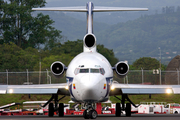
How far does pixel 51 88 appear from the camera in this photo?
22250 millimetres

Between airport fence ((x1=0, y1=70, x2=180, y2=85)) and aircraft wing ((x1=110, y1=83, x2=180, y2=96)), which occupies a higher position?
airport fence ((x1=0, y1=70, x2=180, y2=85))

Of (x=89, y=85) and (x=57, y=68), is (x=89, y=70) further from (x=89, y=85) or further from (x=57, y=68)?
(x=57, y=68)

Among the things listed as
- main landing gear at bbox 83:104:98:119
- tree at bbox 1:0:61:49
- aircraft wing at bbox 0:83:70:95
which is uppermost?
tree at bbox 1:0:61:49

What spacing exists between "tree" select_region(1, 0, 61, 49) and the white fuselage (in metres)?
63.7

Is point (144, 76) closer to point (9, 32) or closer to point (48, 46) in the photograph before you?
point (9, 32)

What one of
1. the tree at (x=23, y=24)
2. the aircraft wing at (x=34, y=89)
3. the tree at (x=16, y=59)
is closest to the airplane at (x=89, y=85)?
the aircraft wing at (x=34, y=89)

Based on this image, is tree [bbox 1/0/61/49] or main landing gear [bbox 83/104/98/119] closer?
main landing gear [bbox 83/104/98/119]

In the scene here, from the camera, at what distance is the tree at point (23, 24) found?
82.8 m

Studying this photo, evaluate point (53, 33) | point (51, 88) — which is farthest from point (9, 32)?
point (51, 88)

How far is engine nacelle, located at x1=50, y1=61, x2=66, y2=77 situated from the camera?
22.5m

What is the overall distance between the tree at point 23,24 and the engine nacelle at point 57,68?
200 ft

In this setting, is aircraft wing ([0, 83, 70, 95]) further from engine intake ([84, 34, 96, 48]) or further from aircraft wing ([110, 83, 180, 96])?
aircraft wing ([110, 83, 180, 96])

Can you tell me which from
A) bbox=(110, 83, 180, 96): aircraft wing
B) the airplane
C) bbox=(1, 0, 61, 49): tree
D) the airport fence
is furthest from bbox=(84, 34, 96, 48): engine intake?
bbox=(1, 0, 61, 49): tree

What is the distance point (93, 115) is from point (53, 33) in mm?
72302
